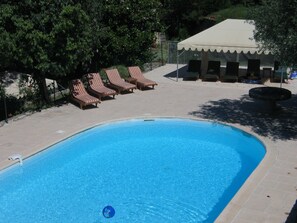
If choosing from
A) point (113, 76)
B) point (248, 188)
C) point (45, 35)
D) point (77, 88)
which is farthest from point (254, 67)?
point (248, 188)

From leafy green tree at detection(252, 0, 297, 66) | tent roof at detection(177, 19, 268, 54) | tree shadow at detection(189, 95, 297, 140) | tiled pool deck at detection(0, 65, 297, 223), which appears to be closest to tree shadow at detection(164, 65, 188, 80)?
tiled pool deck at detection(0, 65, 297, 223)

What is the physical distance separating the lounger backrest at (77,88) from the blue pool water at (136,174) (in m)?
3.46

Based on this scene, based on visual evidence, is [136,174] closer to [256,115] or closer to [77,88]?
[256,115]

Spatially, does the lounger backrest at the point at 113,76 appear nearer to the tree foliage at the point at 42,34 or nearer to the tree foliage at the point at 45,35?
the tree foliage at the point at 45,35

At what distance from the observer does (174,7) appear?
43.8 meters

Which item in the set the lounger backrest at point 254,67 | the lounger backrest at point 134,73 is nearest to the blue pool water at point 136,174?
the lounger backrest at point 134,73

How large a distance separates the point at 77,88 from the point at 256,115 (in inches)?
333

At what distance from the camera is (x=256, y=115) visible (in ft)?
60.3

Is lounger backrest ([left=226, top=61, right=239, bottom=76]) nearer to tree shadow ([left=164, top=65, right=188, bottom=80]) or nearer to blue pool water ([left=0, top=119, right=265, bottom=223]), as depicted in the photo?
tree shadow ([left=164, top=65, right=188, bottom=80])

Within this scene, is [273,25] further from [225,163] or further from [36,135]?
[36,135]

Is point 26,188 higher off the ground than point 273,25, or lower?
lower

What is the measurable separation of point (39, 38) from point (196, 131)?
739cm

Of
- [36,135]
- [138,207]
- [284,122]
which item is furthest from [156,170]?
[284,122]

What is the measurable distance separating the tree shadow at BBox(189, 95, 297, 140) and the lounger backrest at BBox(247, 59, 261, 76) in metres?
4.00
